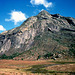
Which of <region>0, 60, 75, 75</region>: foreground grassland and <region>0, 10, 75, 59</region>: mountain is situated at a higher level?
<region>0, 10, 75, 59</region>: mountain

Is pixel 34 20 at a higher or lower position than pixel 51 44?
higher

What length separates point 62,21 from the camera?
124 meters

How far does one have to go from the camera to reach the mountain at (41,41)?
3071 inches

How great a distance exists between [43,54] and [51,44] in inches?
588

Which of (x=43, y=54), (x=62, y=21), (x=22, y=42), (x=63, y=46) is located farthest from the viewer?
(x=62, y=21)

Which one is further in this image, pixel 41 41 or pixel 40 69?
pixel 41 41

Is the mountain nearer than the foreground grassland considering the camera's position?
No

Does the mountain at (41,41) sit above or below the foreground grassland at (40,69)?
above

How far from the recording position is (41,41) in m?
93.8

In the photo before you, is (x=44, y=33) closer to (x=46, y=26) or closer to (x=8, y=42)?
(x=46, y=26)

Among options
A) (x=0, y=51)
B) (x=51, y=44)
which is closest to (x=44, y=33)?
(x=51, y=44)

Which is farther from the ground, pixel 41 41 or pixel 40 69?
pixel 41 41

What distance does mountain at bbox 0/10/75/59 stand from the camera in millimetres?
78000

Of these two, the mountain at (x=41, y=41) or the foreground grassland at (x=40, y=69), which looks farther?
the mountain at (x=41, y=41)
